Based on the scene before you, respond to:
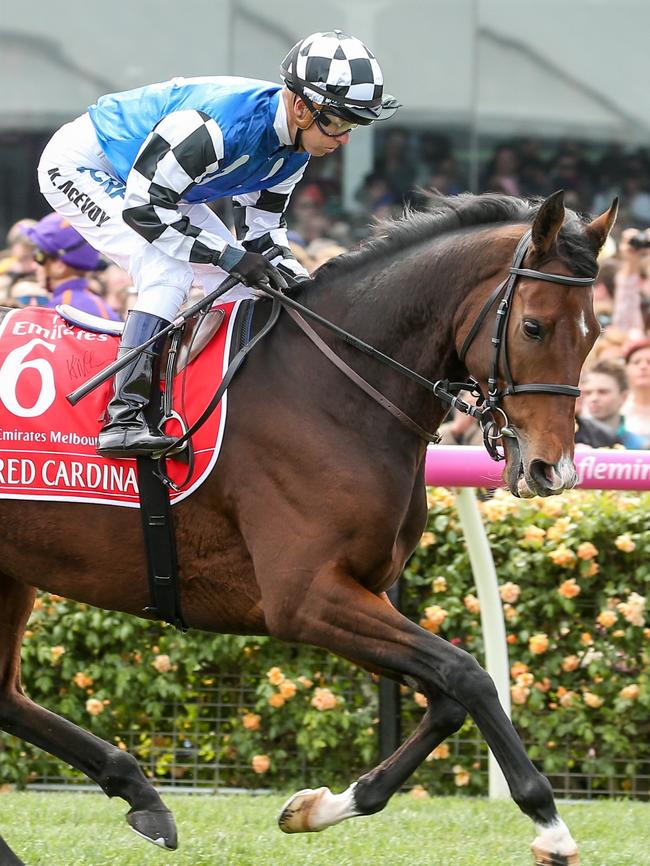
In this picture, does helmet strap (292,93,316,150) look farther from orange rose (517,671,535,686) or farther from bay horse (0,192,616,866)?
orange rose (517,671,535,686)

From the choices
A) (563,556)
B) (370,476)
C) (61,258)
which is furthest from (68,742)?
(61,258)

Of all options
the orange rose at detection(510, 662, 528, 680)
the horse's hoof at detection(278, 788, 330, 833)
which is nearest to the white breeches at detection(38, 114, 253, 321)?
the horse's hoof at detection(278, 788, 330, 833)

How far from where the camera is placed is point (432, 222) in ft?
13.7

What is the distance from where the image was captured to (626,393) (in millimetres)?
7488

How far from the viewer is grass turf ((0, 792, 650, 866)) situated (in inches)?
173

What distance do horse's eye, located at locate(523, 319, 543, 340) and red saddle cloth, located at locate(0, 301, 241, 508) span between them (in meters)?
0.88

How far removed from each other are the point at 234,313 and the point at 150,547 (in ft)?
2.35

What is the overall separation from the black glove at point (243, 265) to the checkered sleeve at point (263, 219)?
0.38 meters

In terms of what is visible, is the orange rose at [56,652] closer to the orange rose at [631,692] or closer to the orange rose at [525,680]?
the orange rose at [525,680]

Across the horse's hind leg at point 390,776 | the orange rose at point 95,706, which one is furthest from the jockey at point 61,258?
the horse's hind leg at point 390,776

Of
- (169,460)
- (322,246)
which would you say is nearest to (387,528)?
(169,460)

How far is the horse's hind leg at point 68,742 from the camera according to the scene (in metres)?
4.41

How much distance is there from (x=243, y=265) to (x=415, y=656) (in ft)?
3.93

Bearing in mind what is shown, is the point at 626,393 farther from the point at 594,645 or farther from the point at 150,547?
the point at 150,547
